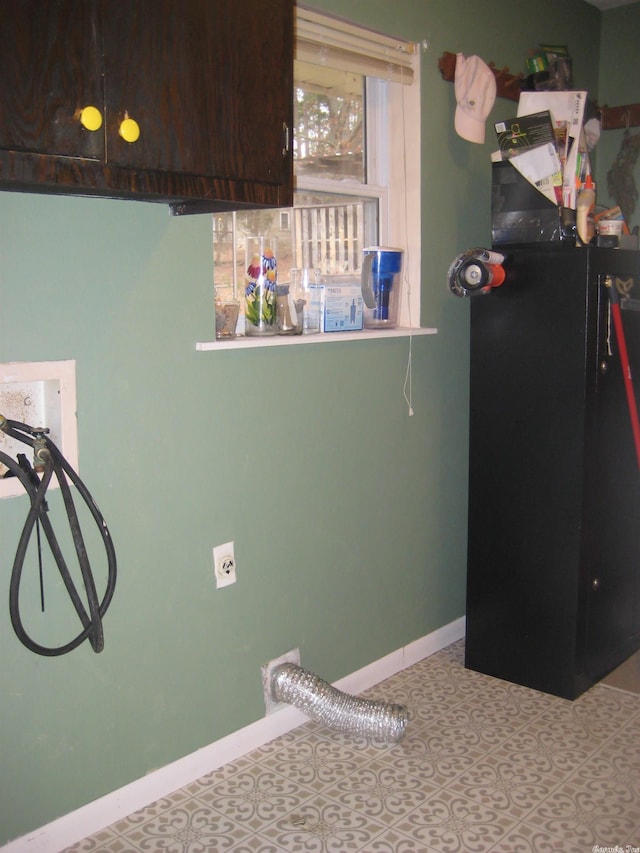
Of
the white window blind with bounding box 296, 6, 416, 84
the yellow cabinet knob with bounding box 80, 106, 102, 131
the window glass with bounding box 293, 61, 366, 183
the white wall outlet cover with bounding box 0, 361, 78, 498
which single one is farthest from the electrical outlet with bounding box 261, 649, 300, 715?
the white window blind with bounding box 296, 6, 416, 84

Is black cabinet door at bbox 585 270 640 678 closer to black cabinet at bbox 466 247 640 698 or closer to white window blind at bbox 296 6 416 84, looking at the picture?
black cabinet at bbox 466 247 640 698

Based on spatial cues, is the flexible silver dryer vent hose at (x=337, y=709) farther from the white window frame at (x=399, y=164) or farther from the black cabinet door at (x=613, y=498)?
the white window frame at (x=399, y=164)

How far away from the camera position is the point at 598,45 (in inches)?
138

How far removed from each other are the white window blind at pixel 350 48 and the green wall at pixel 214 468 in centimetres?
5

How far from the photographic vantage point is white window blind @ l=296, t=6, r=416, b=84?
2.21 m

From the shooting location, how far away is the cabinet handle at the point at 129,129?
1329 millimetres

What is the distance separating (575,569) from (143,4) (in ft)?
6.40

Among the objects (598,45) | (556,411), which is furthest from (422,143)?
(598,45)

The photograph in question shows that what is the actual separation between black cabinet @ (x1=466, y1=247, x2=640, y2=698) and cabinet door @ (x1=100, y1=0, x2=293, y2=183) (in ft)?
3.78

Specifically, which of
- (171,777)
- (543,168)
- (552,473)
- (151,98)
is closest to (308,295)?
(543,168)

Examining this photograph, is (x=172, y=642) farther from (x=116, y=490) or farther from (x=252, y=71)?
(x=252, y=71)

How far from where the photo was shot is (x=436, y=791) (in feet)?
6.79

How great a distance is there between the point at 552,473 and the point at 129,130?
1690mm

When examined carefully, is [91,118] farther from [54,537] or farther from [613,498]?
[613,498]
